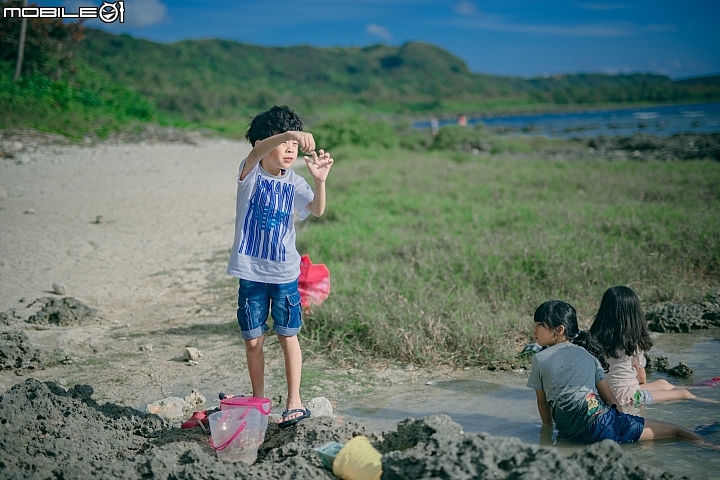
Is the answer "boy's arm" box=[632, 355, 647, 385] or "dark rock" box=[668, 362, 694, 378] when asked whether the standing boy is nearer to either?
Result: "boy's arm" box=[632, 355, 647, 385]

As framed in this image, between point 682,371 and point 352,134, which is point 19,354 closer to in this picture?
point 682,371

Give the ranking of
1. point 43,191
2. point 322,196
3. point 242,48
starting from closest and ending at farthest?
1. point 322,196
2. point 43,191
3. point 242,48

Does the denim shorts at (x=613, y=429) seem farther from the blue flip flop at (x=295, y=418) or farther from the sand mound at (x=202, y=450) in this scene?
the blue flip flop at (x=295, y=418)

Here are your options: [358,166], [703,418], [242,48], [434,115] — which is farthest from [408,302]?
[242,48]

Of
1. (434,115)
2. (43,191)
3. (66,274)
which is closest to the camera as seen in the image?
(66,274)

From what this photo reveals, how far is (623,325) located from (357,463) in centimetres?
213

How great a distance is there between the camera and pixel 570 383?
369cm

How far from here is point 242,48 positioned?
112875 millimetres

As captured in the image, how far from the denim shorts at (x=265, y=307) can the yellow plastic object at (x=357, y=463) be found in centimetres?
97

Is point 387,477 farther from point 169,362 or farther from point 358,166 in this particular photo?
point 358,166

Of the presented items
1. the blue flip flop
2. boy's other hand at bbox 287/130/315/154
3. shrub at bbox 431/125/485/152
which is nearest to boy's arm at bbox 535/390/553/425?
the blue flip flop

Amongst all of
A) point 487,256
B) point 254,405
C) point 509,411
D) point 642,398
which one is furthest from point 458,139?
point 254,405

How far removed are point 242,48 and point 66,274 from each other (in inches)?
4411

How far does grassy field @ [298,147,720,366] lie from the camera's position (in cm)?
517
